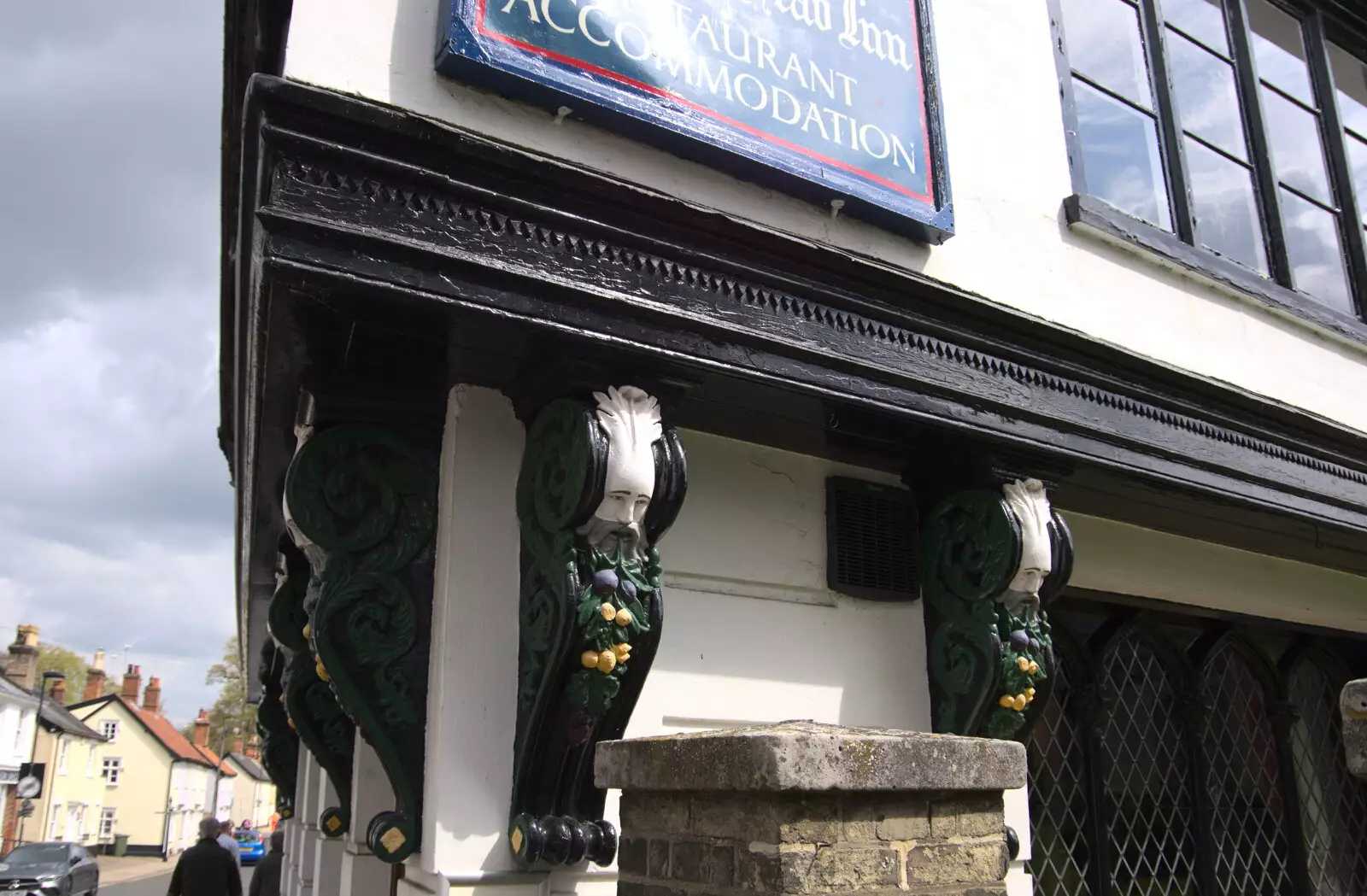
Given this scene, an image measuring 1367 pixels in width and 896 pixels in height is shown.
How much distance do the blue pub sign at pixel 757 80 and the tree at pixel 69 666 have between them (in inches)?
2538

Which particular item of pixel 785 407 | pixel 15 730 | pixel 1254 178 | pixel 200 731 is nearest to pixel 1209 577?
pixel 1254 178

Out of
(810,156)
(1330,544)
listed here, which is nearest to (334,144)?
(810,156)

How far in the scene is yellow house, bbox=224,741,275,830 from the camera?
6688cm

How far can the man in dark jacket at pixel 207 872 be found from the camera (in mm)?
Result: 8695

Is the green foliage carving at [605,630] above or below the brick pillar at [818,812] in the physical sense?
above

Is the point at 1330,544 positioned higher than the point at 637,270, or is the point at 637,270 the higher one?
the point at 637,270

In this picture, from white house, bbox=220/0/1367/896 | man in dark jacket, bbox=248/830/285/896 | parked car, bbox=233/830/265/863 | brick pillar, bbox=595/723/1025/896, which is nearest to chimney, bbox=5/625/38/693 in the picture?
parked car, bbox=233/830/265/863

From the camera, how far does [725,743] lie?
1.92 metres

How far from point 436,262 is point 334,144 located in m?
0.38

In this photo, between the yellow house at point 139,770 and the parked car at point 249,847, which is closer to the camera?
the parked car at point 249,847

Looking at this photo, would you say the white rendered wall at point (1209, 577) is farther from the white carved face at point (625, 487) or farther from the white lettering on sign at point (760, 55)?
the white carved face at point (625, 487)

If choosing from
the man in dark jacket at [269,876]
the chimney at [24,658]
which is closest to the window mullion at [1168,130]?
the man in dark jacket at [269,876]

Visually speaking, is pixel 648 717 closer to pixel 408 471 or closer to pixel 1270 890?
pixel 408 471

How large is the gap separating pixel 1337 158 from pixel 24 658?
48.0m
